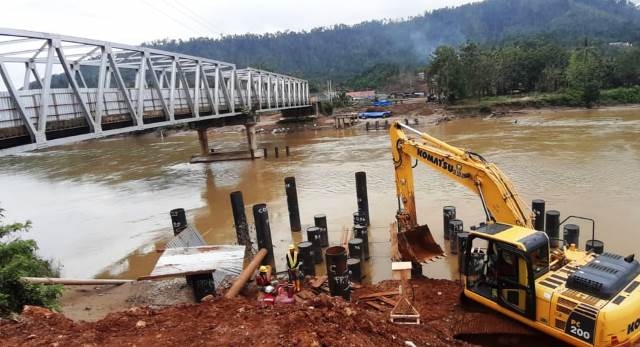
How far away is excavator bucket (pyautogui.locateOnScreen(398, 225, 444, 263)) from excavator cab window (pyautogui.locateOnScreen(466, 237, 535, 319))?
2.49m

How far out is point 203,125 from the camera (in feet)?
115

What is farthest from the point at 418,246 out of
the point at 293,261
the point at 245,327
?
the point at 245,327

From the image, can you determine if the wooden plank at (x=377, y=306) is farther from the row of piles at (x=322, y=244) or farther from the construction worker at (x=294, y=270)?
the construction worker at (x=294, y=270)

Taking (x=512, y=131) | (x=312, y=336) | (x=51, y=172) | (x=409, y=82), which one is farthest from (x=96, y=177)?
(x=409, y=82)

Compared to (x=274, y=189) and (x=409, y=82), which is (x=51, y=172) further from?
(x=409, y=82)

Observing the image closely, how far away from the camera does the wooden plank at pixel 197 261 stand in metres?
8.68

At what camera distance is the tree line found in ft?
195

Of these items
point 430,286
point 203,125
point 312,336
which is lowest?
point 430,286

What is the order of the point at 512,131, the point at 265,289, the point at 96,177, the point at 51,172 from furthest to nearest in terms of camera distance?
the point at 512,131
the point at 51,172
the point at 96,177
the point at 265,289

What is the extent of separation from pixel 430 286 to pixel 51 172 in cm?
3881

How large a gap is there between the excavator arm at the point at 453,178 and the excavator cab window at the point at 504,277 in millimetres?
1469

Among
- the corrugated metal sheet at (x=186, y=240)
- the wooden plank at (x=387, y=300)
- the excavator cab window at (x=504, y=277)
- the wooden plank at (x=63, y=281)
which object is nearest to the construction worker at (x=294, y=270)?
the wooden plank at (x=387, y=300)

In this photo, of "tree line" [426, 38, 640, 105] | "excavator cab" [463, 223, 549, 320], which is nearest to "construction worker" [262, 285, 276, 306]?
"excavator cab" [463, 223, 549, 320]

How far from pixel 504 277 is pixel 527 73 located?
7371 cm
